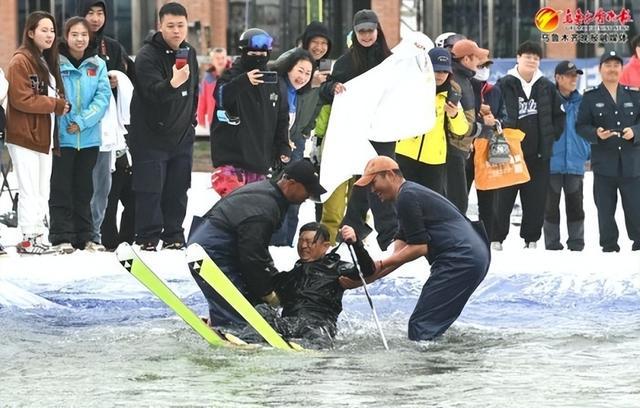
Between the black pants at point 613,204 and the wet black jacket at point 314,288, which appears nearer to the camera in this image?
the wet black jacket at point 314,288

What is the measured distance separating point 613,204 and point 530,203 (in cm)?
73

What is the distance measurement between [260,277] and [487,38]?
76.8 ft

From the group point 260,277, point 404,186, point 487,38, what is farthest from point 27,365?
point 487,38

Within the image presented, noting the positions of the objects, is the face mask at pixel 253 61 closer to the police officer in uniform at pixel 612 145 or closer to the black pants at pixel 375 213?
the black pants at pixel 375 213

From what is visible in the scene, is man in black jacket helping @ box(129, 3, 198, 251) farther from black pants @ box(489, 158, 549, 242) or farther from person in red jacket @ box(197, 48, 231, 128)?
person in red jacket @ box(197, 48, 231, 128)

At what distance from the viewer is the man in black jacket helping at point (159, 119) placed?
13.5 metres

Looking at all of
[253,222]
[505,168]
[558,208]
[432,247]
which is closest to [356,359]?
[432,247]

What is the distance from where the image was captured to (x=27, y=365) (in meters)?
10.0

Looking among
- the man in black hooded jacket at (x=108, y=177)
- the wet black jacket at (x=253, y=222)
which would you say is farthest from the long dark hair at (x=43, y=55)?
the wet black jacket at (x=253, y=222)

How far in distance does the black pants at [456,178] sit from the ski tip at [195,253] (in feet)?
13.8

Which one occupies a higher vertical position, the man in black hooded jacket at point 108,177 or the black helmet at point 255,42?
the black helmet at point 255,42

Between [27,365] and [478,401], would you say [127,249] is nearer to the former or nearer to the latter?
[27,365]

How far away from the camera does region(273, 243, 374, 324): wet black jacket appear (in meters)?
10.9

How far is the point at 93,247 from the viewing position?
1346 cm
